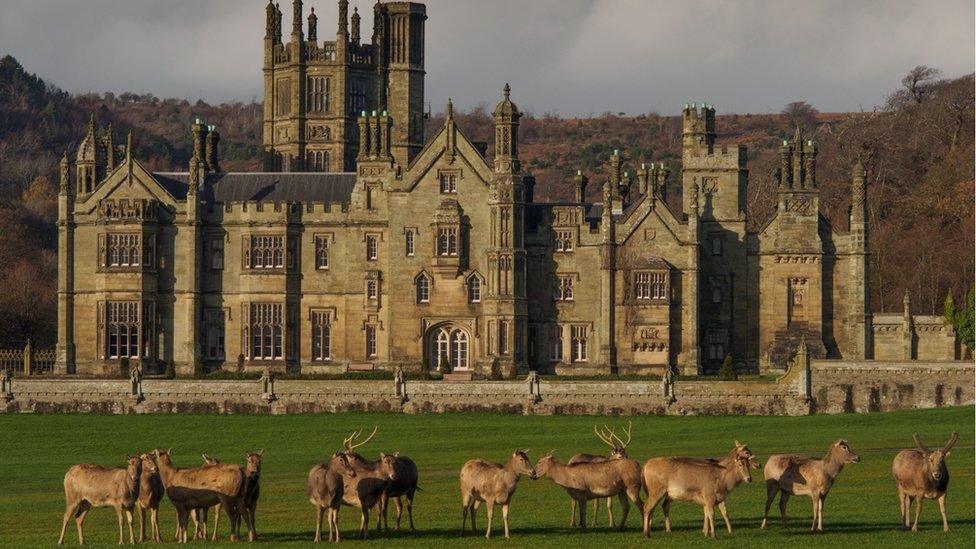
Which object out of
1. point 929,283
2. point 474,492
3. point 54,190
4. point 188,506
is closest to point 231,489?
point 188,506

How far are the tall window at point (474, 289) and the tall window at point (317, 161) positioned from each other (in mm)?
18049

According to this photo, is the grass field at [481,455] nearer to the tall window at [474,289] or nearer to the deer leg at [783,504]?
the deer leg at [783,504]

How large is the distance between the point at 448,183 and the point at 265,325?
10212 millimetres

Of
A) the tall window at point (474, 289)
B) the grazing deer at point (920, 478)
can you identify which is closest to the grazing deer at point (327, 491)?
the grazing deer at point (920, 478)

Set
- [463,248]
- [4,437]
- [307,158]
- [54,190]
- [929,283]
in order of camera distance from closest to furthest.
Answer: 1. [4,437]
2. [463,248]
3. [307,158]
4. [929,283]
5. [54,190]

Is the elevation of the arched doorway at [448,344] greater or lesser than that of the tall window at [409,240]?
lesser

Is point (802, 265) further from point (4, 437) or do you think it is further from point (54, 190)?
point (54, 190)

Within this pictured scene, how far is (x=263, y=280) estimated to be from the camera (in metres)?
101

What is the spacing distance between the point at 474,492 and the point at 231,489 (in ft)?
15.5

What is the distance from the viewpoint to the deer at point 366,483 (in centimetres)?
4428

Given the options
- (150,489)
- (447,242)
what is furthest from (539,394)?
(150,489)

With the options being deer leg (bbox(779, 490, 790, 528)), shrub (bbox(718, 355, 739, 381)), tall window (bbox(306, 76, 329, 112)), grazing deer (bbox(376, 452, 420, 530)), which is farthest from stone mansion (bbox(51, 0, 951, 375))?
deer leg (bbox(779, 490, 790, 528))

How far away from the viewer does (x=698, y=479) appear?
43562mm

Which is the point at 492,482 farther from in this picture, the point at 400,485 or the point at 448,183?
the point at 448,183
